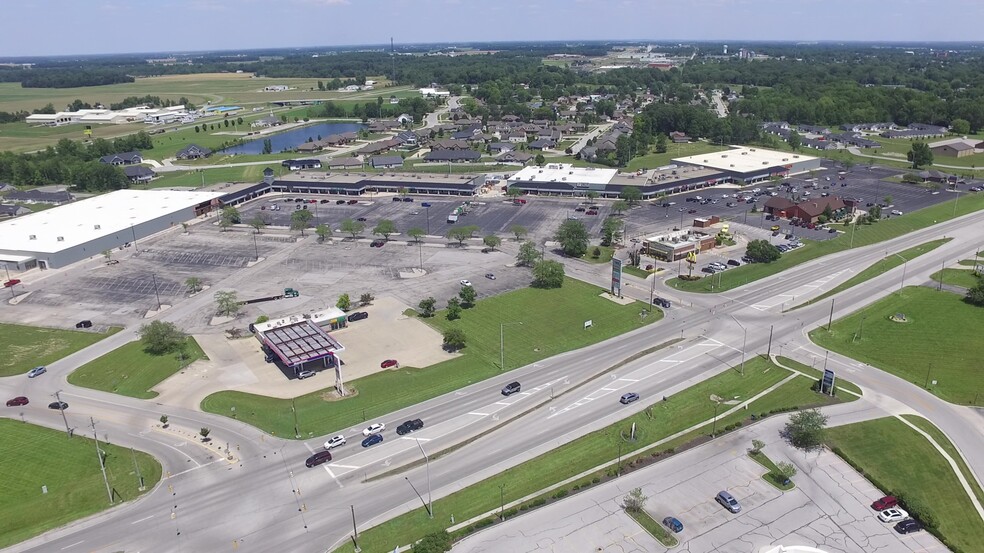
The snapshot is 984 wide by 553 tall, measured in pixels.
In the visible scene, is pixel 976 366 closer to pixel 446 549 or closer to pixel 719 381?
pixel 719 381

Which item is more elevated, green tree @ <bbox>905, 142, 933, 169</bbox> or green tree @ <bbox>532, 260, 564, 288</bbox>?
green tree @ <bbox>905, 142, 933, 169</bbox>

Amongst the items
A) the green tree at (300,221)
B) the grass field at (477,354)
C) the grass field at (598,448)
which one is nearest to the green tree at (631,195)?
the grass field at (477,354)

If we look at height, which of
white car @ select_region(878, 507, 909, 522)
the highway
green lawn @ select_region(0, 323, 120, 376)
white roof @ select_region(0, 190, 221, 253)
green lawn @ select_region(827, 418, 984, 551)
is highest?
white roof @ select_region(0, 190, 221, 253)

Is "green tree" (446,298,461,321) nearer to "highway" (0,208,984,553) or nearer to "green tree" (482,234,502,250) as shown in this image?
"highway" (0,208,984,553)

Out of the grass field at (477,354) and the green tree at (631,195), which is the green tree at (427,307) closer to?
the grass field at (477,354)

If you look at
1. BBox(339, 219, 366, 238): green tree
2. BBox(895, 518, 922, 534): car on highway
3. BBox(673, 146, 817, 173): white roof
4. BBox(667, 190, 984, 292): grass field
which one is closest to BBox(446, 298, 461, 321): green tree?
BBox(667, 190, 984, 292): grass field

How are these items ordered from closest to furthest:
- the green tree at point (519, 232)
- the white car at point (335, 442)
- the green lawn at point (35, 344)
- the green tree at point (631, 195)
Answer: the white car at point (335, 442) < the green lawn at point (35, 344) < the green tree at point (519, 232) < the green tree at point (631, 195)

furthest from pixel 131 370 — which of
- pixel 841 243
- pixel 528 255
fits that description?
pixel 841 243

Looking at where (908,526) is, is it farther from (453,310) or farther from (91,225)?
(91,225)
